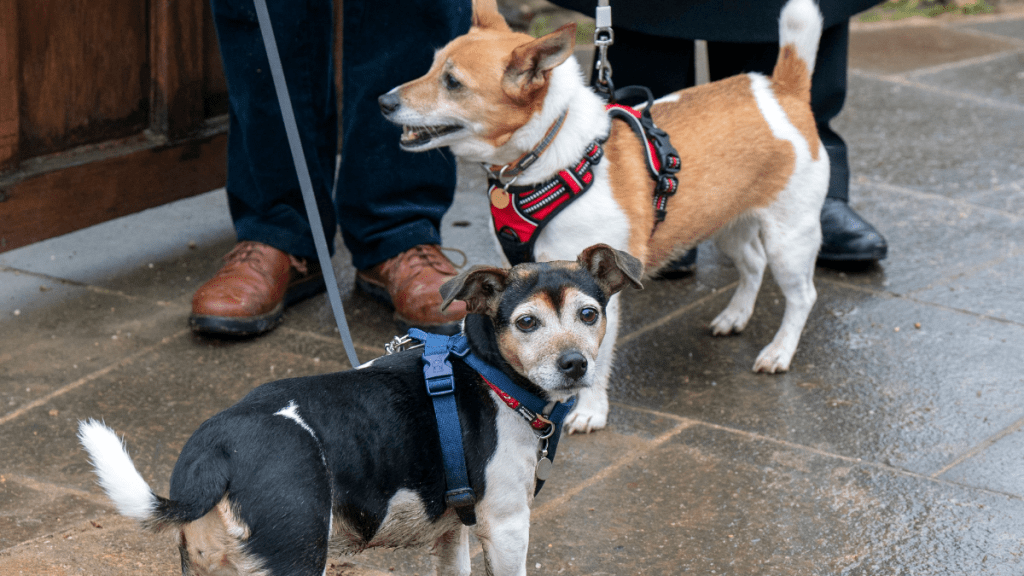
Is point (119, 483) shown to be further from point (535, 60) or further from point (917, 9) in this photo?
point (917, 9)

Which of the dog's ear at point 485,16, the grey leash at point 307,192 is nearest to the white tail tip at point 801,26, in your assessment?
the dog's ear at point 485,16

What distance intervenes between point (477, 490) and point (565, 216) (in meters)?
1.22

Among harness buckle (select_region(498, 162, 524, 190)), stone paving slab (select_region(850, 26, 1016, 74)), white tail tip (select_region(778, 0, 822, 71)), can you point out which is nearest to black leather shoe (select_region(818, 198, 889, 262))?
white tail tip (select_region(778, 0, 822, 71))

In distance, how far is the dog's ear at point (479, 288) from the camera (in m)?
2.11

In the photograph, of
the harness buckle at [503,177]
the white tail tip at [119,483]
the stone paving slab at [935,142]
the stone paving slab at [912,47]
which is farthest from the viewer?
the stone paving slab at [912,47]

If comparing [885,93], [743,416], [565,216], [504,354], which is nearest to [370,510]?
[504,354]

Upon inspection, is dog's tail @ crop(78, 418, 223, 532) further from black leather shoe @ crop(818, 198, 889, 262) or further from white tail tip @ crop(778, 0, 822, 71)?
black leather shoe @ crop(818, 198, 889, 262)

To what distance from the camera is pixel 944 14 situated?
8.55m

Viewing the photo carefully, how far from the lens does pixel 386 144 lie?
3.88 m

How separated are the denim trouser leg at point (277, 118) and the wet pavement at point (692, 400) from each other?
354mm

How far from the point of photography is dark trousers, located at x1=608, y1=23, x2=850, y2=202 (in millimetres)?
4082

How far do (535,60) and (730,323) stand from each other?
1460mm

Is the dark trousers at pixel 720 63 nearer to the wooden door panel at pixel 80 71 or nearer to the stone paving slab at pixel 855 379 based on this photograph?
the stone paving slab at pixel 855 379

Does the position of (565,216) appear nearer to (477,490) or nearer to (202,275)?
(477,490)
